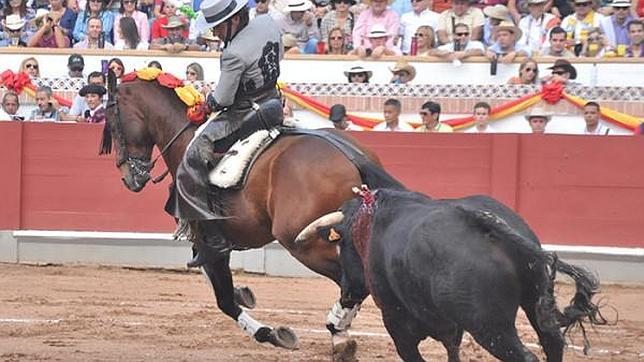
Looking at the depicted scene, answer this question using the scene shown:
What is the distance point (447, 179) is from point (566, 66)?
189 centimetres

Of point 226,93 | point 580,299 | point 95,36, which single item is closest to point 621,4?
point 95,36

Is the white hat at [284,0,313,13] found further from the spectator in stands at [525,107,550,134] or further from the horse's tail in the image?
the horse's tail

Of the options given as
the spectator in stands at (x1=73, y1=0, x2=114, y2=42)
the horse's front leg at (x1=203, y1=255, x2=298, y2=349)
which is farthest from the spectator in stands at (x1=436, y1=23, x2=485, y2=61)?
the horse's front leg at (x1=203, y1=255, x2=298, y2=349)

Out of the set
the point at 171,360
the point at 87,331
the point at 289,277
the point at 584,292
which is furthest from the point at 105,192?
the point at 584,292

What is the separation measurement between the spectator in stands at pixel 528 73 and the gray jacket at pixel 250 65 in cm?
556

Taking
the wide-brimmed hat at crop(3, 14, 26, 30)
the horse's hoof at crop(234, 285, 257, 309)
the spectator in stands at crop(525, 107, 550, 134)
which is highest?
the wide-brimmed hat at crop(3, 14, 26, 30)

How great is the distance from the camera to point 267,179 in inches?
289

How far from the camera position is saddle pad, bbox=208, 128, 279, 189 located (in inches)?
293

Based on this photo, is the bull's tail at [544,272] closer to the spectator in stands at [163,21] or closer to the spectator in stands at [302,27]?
the spectator in stands at [302,27]

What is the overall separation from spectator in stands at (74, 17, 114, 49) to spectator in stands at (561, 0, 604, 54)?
483cm

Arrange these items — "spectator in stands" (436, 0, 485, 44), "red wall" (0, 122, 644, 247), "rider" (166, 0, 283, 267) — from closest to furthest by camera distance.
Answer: "rider" (166, 0, 283, 267)
"red wall" (0, 122, 644, 247)
"spectator in stands" (436, 0, 485, 44)

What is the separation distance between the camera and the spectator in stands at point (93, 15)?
1484 centimetres

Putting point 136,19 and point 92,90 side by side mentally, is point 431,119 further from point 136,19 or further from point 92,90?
Answer: point 136,19

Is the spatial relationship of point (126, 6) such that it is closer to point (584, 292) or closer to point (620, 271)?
point (620, 271)
